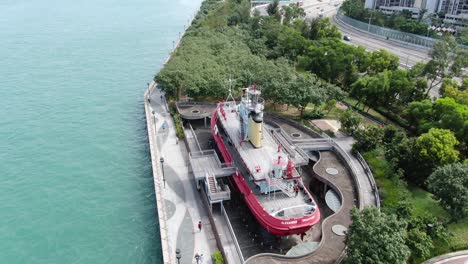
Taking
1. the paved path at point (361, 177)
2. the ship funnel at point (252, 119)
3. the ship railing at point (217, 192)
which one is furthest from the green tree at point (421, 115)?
the ship railing at point (217, 192)

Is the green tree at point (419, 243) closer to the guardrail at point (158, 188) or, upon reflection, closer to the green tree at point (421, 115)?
the guardrail at point (158, 188)

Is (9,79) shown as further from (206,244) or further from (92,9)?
(92,9)

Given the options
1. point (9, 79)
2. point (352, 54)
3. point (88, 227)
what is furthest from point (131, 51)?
point (88, 227)

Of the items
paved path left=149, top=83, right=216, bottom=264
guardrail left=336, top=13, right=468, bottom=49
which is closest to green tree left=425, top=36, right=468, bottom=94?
guardrail left=336, top=13, right=468, bottom=49

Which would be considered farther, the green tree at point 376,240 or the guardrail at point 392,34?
the guardrail at point 392,34

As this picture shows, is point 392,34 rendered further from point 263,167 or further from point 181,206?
point 181,206
